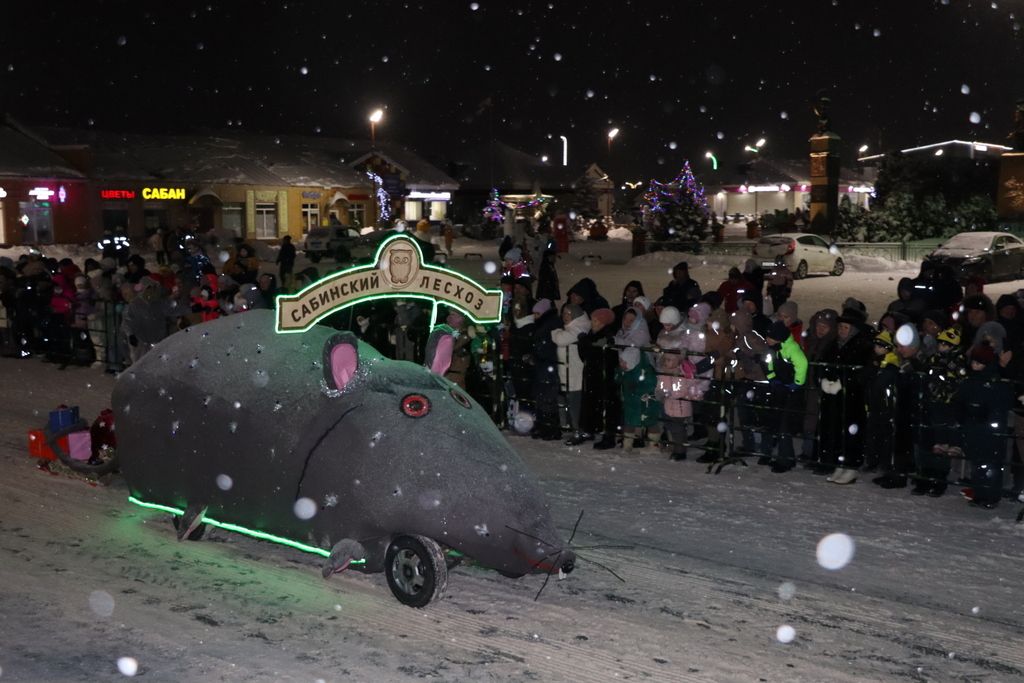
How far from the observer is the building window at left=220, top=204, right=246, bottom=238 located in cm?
5466

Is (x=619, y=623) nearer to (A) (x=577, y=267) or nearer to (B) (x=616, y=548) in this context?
(B) (x=616, y=548)

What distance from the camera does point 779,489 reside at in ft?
31.7

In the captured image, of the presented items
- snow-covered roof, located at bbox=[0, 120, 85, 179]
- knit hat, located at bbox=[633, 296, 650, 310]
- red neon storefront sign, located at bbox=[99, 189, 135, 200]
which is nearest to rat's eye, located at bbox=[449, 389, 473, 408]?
knit hat, located at bbox=[633, 296, 650, 310]

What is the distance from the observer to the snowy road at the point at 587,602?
228 inches

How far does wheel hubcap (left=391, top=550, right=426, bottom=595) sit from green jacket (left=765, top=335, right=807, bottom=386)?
485 centimetres

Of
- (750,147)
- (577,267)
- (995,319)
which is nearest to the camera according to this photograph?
(995,319)

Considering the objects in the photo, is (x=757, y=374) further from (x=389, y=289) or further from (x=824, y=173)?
(x=824, y=173)

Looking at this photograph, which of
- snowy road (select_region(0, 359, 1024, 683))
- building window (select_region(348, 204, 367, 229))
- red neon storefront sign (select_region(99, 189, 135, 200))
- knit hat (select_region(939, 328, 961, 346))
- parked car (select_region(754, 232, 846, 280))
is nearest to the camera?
snowy road (select_region(0, 359, 1024, 683))

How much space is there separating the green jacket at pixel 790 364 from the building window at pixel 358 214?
51.0 meters

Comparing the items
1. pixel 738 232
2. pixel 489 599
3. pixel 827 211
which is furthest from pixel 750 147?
pixel 489 599

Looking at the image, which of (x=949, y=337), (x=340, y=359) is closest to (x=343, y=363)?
(x=340, y=359)

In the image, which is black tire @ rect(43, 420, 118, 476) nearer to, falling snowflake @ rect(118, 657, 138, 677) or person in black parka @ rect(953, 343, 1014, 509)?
falling snowflake @ rect(118, 657, 138, 677)

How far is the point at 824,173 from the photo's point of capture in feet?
131

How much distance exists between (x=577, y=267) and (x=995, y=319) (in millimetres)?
24761
